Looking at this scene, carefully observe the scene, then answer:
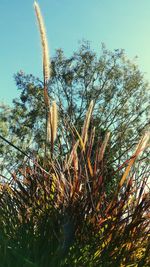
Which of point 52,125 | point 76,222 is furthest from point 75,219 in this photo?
point 52,125

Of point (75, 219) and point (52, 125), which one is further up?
point (52, 125)

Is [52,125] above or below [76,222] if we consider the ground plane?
above

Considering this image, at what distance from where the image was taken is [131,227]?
192 centimetres

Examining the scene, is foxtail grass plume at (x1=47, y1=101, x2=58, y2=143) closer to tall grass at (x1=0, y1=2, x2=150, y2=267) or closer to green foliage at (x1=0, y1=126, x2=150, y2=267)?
tall grass at (x1=0, y1=2, x2=150, y2=267)

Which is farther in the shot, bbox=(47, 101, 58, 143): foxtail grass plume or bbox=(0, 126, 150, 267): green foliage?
bbox=(47, 101, 58, 143): foxtail grass plume

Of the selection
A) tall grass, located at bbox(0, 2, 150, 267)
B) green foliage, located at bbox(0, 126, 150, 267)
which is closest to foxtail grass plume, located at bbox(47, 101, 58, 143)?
tall grass, located at bbox(0, 2, 150, 267)

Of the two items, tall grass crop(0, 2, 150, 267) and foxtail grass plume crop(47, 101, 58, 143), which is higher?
foxtail grass plume crop(47, 101, 58, 143)

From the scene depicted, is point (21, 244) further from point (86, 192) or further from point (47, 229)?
point (86, 192)

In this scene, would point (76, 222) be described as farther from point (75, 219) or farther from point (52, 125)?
point (52, 125)

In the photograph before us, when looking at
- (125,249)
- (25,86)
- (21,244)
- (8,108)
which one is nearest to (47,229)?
(21,244)

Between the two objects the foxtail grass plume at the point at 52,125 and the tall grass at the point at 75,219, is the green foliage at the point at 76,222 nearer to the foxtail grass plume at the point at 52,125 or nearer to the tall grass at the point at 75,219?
the tall grass at the point at 75,219

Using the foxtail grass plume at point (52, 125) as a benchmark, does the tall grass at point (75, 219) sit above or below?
below

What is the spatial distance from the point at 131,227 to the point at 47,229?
36 cm

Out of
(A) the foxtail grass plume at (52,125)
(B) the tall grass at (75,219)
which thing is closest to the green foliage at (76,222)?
(B) the tall grass at (75,219)
